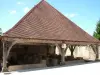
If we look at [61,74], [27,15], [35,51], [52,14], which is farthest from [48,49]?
[61,74]

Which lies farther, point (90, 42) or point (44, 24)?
point (90, 42)

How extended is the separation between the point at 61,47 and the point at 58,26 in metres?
2.53

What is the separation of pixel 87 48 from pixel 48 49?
18.7ft

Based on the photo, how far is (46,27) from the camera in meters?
18.3

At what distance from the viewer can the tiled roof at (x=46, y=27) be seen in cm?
1579

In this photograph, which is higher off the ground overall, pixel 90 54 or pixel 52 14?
pixel 52 14

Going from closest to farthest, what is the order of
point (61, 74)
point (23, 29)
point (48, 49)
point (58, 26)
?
point (61, 74) → point (23, 29) → point (58, 26) → point (48, 49)

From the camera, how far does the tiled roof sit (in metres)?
15.8

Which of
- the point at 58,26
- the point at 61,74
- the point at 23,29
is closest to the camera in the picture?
the point at 61,74

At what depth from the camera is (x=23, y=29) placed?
15.9 metres

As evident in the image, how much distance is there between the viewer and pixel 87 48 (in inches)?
1062

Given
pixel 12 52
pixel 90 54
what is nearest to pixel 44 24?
pixel 12 52

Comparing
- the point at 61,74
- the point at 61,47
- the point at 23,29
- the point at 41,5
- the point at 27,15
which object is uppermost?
the point at 41,5

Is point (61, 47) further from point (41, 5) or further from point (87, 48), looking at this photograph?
point (87, 48)
